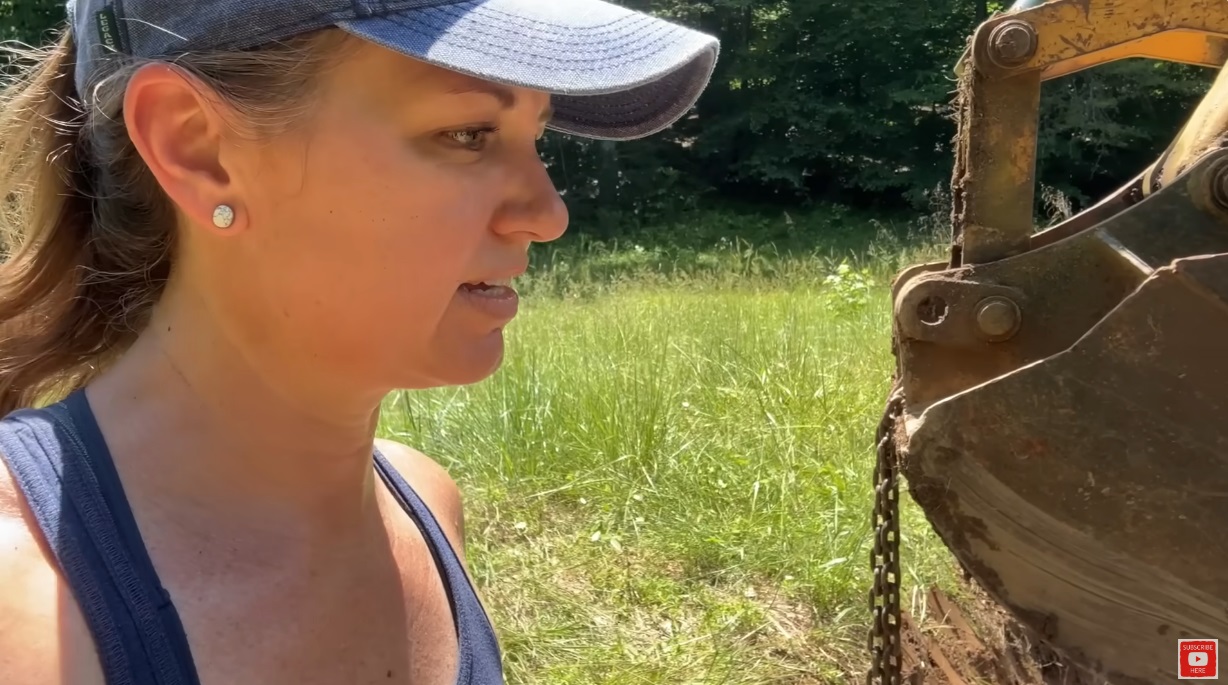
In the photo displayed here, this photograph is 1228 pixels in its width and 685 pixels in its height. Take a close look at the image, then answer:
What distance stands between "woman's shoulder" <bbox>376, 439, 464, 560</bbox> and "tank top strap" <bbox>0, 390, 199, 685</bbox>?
58cm

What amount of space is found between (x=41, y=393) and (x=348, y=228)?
602 millimetres

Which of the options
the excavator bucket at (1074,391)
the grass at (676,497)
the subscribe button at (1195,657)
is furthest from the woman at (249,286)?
the grass at (676,497)

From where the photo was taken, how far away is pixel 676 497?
362 centimetres

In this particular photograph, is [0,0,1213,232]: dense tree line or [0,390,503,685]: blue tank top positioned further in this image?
[0,0,1213,232]: dense tree line

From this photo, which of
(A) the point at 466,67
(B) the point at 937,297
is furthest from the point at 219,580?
(B) the point at 937,297

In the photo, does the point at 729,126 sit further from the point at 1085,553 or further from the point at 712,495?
the point at 1085,553

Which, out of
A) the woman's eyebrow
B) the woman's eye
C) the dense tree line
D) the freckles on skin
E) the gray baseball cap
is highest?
the dense tree line

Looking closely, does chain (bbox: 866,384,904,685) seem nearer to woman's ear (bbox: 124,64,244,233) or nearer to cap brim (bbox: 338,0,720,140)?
cap brim (bbox: 338,0,720,140)

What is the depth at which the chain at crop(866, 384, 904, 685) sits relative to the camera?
1527mm

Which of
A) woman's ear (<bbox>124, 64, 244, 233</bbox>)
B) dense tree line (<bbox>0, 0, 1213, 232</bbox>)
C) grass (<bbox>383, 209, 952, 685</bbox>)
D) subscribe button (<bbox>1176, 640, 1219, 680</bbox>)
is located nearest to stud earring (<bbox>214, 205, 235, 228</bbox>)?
woman's ear (<bbox>124, 64, 244, 233</bbox>)

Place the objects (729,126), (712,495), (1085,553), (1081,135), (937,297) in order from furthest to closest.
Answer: (729,126) < (1081,135) < (712,495) < (937,297) < (1085,553)

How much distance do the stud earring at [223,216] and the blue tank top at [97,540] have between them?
0.87 ft

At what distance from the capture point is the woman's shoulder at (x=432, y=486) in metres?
1.63

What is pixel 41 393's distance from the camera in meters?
1.36
